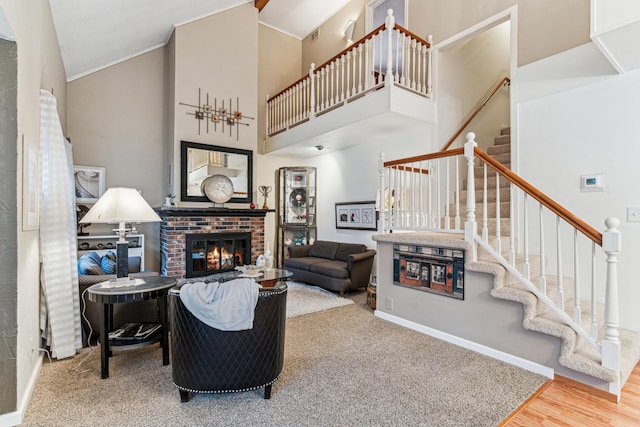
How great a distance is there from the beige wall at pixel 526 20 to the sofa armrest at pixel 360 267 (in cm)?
328

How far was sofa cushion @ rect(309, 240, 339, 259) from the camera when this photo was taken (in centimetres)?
607

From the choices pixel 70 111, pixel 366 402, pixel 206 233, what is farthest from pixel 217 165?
pixel 366 402

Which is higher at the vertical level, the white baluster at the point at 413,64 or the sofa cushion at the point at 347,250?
the white baluster at the point at 413,64

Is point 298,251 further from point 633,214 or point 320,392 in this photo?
point 633,214

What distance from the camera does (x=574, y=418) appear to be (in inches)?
84.4

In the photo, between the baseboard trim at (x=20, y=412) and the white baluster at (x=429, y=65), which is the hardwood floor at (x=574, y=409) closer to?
the baseboard trim at (x=20, y=412)

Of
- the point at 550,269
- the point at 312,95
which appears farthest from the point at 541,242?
the point at 312,95

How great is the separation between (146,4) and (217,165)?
94.2 inches

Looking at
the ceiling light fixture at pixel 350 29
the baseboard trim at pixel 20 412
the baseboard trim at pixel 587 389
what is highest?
the ceiling light fixture at pixel 350 29

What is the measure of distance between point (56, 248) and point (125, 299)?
2.78ft

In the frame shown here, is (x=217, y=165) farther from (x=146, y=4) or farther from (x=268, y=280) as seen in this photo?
(x=268, y=280)

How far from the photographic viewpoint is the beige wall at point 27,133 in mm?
2049

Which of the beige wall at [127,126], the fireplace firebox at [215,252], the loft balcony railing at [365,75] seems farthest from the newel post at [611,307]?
the beige wall at [127,126]

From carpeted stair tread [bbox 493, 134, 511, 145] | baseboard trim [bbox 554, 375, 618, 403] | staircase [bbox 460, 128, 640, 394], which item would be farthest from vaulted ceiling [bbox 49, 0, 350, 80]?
baseboard trim [bbox 554, 375, 618, 403]
